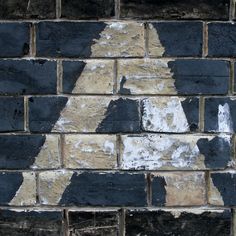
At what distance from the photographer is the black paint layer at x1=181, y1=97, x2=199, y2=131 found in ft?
5.39

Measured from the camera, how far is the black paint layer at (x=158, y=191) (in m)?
1.66

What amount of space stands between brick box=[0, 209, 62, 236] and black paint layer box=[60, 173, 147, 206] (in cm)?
8

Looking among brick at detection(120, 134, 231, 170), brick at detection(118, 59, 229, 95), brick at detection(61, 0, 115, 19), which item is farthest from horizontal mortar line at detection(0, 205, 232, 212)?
brick at detection(61, 0, 115, 19)

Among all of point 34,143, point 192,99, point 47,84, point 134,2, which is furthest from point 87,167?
point 134,2

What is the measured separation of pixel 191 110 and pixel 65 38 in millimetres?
484

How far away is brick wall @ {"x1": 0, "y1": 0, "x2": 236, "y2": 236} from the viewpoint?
5.35 ft

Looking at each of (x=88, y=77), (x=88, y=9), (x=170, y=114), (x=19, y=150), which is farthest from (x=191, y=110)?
(x=19, y=150)

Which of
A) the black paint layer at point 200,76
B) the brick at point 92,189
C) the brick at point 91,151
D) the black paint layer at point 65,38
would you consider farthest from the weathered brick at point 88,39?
the brick at point 92,189

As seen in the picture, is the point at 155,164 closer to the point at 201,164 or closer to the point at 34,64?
the point at 201,164

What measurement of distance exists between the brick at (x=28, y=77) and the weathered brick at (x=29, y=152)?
158mm

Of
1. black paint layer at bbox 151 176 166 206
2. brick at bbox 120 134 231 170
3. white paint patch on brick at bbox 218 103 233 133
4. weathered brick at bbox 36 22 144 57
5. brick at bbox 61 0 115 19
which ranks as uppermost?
brick at bbox 61 0 115 19

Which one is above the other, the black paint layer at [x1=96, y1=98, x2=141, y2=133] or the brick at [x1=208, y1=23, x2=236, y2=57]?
the brick at [x1=208, y1=23, x2=236, y2=57]

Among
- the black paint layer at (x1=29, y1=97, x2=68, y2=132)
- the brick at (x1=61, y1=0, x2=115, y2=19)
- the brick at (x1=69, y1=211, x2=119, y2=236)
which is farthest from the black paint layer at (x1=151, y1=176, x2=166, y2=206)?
the brick at (x1=61, y1=0, x2=115, y2=19)

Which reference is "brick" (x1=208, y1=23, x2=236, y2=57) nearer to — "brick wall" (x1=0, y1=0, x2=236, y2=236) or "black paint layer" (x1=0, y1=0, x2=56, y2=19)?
"brick wall" (x1=0, y1=0, x2=236, y2=236)
